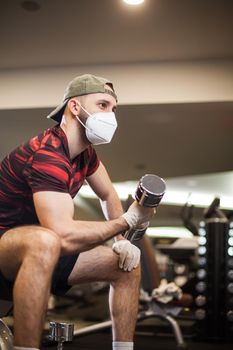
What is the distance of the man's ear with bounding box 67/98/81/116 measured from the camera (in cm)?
196

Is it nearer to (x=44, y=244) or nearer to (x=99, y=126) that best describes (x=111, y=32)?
(x=99, y=126)

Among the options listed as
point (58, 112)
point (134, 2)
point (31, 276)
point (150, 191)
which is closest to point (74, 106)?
point (58, 112)

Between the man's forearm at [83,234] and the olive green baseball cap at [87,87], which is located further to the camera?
the olive green baseball cap at [87,87]

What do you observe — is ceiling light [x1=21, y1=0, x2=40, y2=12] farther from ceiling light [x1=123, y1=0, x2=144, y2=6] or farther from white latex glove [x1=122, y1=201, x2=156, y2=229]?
white latex glove [x1=122, y1=201, x2=156, y2=229]

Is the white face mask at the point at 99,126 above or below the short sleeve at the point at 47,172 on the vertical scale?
above

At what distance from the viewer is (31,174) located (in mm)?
1637

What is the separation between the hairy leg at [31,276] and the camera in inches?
55.1

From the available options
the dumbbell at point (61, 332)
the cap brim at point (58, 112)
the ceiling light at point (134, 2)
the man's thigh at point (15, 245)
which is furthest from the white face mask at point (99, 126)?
the ceiling light at point (134, 2)

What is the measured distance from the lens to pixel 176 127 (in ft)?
15.0

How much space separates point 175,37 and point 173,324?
2182mm

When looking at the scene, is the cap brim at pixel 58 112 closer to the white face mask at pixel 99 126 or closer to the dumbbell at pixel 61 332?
the white face mask at pixel 99 126

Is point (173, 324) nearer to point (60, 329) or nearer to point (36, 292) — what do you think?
point (60, 329)

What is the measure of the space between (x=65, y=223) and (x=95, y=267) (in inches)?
10.2

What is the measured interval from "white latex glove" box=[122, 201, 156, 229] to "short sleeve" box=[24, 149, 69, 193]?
0.26 metres
